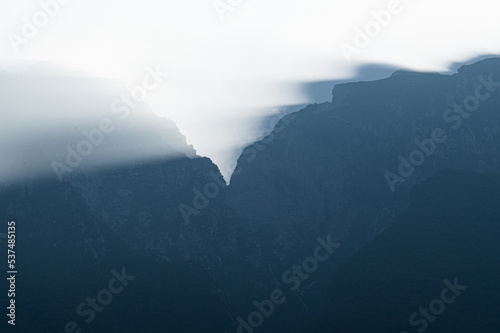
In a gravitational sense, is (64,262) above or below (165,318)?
above

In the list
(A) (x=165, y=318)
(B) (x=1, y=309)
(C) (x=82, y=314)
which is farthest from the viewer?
(A) (x=165, y=318)

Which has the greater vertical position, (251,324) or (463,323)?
(251,324)

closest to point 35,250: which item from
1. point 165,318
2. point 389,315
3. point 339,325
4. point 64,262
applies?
point 64,262

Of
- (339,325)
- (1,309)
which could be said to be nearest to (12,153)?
(1,309)

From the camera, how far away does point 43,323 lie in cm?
16538

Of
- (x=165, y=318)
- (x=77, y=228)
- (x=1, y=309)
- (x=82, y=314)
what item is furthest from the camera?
(x=77, y=228)

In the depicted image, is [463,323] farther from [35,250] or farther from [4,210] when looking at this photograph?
[4,210]

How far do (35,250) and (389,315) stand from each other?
9995cm

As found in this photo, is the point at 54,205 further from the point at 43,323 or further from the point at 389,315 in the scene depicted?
the point at 389,315

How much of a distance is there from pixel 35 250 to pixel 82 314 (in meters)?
27.4

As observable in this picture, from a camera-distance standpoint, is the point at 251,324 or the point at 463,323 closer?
the point at 463,323

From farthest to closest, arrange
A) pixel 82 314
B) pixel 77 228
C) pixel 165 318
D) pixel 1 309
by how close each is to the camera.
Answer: pixel 77 228
pixel 165 318
pixel 82 314
pixel 1 309

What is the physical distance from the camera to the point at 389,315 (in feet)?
575

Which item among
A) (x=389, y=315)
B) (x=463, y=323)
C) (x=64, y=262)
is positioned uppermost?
(x=64, y=262)
